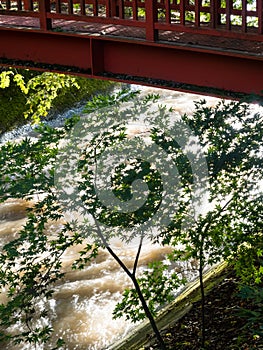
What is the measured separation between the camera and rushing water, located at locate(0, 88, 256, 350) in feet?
36.8

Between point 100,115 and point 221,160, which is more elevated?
point 100,115

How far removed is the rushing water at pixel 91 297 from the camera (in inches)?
442

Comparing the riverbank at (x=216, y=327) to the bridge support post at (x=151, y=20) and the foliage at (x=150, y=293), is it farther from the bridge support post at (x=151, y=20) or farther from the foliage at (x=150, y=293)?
the bridge support post at (x=151, y=20)

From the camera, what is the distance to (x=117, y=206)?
7.20m

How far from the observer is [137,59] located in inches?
371

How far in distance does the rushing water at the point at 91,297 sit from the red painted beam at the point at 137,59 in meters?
3.78

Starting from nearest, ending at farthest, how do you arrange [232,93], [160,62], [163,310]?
[232,93], [160,62], [163,310]

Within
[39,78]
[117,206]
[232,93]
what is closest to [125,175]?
[117,206]

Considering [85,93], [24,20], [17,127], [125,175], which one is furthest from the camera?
[85,93]

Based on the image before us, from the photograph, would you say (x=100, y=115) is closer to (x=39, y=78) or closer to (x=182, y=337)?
(x=182, y=337)

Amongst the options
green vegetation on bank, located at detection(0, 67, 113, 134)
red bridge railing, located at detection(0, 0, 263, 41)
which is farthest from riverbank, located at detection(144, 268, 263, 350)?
green vegetation on bank, located at detection(0, 67, 113, 134)

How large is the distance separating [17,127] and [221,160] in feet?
46.0

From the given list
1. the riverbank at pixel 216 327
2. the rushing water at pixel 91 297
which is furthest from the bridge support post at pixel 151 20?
the rushing water at pixel 91 297

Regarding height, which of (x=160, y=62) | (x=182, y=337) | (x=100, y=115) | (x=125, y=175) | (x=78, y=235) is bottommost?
(x=182, y=337)
